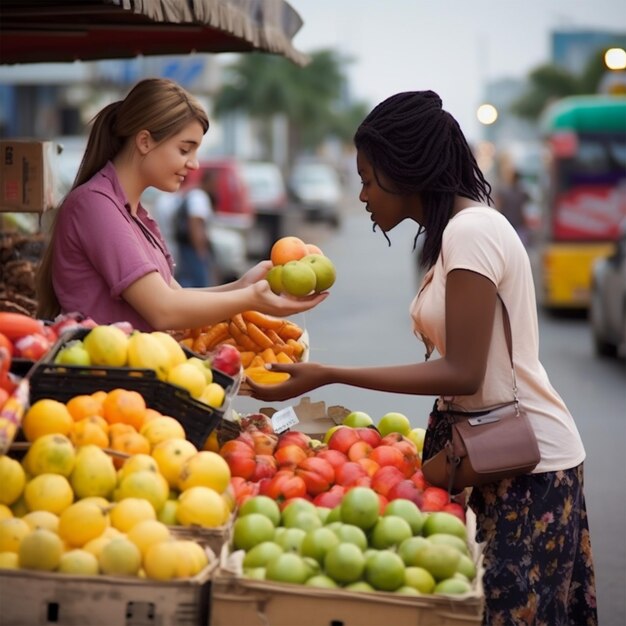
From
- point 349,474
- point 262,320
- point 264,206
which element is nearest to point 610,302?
point 262,320

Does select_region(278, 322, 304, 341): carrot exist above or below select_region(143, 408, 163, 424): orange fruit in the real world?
above

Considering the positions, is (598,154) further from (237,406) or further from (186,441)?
(186,441)

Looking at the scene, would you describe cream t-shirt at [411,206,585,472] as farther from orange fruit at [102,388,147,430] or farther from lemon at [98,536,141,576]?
lemon at [98,536,141,576]

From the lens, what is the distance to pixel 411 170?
3.84 m

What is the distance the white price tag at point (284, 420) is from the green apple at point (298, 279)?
0.48 m

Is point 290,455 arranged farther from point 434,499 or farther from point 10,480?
point 10,480

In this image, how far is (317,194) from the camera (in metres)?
41.2

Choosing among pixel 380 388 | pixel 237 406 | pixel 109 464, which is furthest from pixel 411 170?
pixel 237 406

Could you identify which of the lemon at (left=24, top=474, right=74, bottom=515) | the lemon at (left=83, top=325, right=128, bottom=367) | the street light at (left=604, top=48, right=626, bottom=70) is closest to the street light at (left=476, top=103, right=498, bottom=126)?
the street light at (left=604, top=48, right=626, bottom=70)

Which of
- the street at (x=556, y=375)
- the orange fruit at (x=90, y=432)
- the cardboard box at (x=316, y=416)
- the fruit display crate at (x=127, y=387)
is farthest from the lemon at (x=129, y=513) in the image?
the street at (x=556, y=375)

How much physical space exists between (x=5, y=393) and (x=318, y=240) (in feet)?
113

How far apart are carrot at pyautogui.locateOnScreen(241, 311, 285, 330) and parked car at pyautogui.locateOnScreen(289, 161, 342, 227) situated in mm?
34396

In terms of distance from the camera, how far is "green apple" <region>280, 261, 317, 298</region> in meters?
4.53

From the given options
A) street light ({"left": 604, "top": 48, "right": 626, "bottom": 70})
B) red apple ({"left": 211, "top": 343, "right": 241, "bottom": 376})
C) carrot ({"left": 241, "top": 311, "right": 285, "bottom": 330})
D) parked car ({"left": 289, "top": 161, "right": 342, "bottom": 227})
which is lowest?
red apple ({"left": 211, "top": 343, "right": 241, "bottom": 376})
